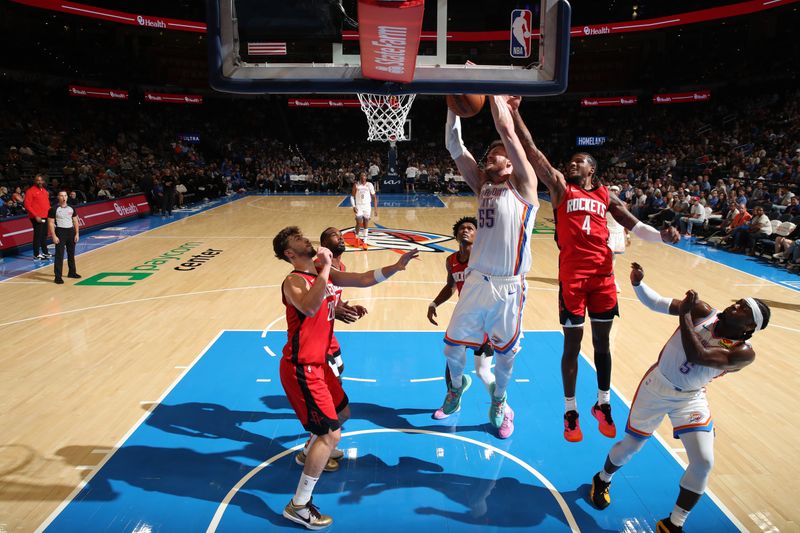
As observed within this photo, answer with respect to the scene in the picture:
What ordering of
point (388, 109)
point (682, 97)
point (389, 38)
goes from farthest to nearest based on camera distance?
1. point (682, 97)
2. point (388, 109)
3. point (389, 38)

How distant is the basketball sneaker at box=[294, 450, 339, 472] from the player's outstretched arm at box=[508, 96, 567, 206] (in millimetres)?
2677

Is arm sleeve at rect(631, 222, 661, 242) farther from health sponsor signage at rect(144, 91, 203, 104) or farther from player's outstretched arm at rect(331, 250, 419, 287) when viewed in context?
health sponsor signage at rect(144, 91, 203, 104)

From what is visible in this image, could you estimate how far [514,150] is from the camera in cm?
389

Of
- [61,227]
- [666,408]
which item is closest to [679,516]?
[666,408]

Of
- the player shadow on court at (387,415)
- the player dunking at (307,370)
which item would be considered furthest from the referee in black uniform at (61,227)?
the player dunking at (307,370)

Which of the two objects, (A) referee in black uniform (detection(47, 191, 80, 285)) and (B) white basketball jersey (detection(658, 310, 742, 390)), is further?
(A) referee in black uniform (detection(47, 191, 80, 285))

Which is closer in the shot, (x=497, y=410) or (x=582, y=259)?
(x=582, y=259)

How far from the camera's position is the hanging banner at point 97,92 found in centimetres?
2680

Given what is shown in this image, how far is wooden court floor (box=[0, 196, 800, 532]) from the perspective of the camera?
170 inches

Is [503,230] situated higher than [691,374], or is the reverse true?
[503,230]

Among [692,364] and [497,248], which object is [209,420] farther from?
[692,364]

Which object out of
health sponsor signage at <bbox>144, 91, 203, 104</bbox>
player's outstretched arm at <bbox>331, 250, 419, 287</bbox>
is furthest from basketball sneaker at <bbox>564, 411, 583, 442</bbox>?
health sponsor signage at <bbox>144, 91, 203, 104</bbox>

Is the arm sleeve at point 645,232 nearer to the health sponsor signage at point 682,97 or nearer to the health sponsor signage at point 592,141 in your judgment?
the health sponsor signage at point 682,97

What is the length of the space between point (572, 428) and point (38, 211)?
11175mm
